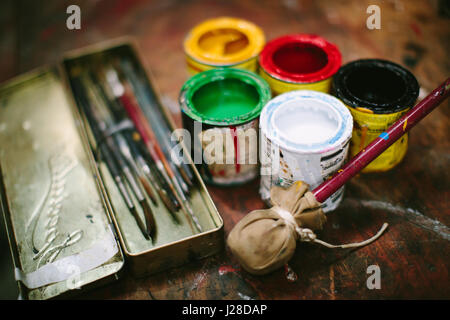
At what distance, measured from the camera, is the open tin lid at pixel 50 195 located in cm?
96

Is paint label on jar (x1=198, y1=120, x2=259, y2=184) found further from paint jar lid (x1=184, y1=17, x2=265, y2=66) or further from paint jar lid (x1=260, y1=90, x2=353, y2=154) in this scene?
paint jar lid (x1=184, y1=17, x2=265, y2=66)

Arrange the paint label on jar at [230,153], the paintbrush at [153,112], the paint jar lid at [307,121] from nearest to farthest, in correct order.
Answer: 1. the paint jar lid at [307,121]
2. the paint label on jar at [230,153]
3. the paintbrush at [153,112]

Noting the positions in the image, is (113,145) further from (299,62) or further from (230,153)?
(299,62)

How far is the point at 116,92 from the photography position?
146 cm

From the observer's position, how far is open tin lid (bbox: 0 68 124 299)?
3.16 ft

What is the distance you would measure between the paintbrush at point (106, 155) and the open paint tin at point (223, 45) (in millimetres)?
358

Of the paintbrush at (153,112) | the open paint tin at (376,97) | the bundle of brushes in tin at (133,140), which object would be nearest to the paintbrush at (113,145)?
the bundle of brushes in tin at (133,140)

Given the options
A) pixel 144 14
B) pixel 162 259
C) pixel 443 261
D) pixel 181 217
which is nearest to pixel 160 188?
pixel 181 217

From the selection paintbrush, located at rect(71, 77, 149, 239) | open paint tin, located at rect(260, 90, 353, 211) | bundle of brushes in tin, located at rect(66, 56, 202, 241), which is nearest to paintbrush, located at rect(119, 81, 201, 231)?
bundle of brushes in tin, located at rect(66, 56, 202, 241)

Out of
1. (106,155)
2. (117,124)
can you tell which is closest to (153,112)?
(117,124)

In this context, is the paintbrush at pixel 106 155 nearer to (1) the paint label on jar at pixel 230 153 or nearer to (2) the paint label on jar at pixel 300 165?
(1) the paint label on jar at pixel 230 153

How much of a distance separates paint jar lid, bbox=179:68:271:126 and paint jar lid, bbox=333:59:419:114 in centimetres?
20
